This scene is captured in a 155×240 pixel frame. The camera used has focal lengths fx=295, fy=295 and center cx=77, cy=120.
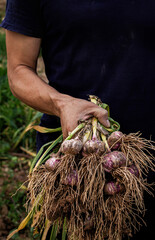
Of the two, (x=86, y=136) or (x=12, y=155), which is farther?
(x=12, y=155)

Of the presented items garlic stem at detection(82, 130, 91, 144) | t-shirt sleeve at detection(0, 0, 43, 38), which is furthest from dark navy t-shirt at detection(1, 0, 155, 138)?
garlic stem at detection(82, 130, 91, 144)

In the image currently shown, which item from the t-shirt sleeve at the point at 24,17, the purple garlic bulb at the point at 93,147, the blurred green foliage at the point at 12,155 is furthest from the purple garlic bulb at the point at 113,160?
the blurred green foliage at the point at 12,155

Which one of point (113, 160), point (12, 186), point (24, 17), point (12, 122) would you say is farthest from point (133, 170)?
point (12, 122)

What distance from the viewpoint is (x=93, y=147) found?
1131 millimetres

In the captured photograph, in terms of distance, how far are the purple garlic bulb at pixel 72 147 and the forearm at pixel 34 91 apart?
197mm

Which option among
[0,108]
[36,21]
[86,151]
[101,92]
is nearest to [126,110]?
[101,92]

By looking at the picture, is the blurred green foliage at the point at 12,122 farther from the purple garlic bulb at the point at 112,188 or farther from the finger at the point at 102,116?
the purple garlic bulb at the point at 112,188

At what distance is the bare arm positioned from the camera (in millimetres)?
1240

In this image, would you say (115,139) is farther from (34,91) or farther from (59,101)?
(34,91)

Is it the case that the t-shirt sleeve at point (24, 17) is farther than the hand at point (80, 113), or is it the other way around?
the t-shirt sleeve at point (24, 17)

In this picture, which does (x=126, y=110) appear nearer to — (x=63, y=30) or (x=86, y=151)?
(x=86, y=151)

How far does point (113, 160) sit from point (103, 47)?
1.75 feet

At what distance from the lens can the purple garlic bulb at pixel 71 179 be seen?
112 cm

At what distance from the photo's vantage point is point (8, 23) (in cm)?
138
